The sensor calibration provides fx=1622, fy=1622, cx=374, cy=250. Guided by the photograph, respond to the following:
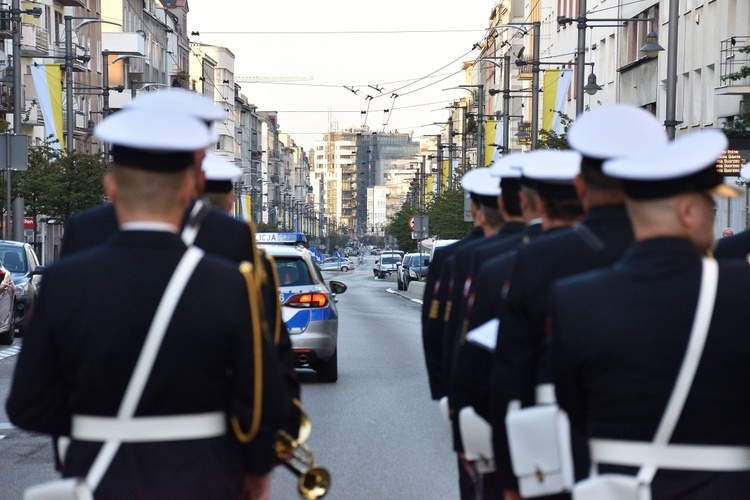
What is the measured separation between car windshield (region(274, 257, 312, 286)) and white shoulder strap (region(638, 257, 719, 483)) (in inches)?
510

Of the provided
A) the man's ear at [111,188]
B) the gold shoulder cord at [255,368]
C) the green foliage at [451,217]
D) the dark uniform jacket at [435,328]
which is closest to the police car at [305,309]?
the dark uniform jacket at [435,328]

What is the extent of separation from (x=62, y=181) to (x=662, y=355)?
1920 inches

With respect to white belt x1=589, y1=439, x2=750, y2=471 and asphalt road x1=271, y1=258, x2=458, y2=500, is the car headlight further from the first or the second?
white belt x1=589, y1=439, x2=750, y2=471

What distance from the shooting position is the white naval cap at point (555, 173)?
212 inches

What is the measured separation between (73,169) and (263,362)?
4914cm

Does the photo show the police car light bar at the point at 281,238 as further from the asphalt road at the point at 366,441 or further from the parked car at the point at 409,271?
the parked car at the point at 409,271

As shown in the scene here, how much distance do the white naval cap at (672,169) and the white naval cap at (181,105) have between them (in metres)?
1.11

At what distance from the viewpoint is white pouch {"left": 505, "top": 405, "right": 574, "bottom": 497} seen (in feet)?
14.7

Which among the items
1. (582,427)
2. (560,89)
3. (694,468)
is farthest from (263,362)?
(560,89)

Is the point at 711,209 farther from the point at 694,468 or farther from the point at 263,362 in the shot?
Result: the point at 263,362

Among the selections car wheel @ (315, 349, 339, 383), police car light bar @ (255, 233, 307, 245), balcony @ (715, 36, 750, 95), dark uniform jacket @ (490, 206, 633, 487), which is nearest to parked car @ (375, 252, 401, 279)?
balcony @ (715, 36, 750, 95)

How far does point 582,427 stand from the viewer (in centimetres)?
434

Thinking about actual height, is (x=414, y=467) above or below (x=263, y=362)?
below

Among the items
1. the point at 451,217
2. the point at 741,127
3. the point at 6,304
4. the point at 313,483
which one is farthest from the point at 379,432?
the point at 451,217
